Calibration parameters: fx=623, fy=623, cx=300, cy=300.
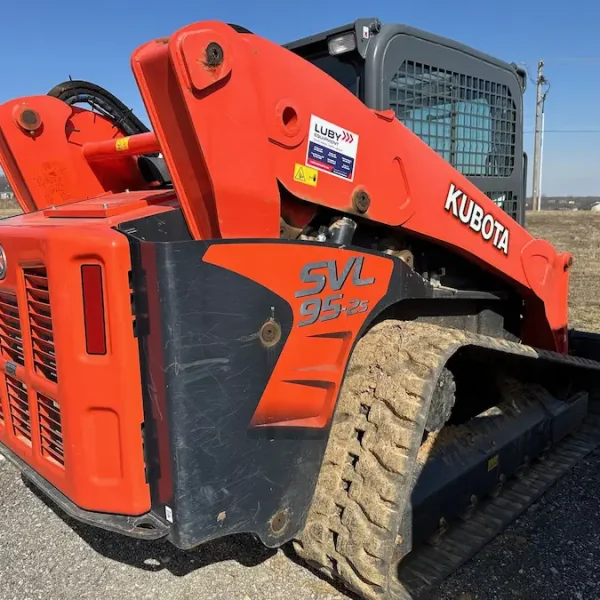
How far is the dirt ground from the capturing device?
779 centimetres

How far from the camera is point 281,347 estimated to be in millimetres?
2162

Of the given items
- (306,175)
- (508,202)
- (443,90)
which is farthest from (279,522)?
(508,202)

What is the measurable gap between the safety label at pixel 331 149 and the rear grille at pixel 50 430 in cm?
131

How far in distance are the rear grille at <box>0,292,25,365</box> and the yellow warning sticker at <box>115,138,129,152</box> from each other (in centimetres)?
89

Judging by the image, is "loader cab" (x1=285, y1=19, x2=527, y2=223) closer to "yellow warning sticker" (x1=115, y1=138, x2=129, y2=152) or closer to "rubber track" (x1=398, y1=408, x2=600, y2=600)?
"yellow warning sticker" (x1=115, y1=138, x2=129, y2=152)

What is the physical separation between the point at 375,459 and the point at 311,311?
0.61 metres

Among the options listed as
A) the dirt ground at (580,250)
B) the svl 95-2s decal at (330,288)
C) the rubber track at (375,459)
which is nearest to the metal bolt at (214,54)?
the svl 95-2s decal at (330,288)

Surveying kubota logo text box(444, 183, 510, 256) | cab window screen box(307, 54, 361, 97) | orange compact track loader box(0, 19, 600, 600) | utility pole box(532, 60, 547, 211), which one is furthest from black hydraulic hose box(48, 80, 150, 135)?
utility pole box(532, 60, 547, 211)

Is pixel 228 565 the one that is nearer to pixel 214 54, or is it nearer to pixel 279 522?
pixel 279 522

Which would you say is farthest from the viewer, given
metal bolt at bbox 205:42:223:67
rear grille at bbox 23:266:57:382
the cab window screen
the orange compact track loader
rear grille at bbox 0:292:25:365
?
the cab window screen

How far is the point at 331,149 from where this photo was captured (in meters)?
2.27

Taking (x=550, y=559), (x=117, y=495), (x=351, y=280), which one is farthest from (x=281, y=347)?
(x=550, y=559)

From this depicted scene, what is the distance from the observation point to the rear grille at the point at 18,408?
260 cm

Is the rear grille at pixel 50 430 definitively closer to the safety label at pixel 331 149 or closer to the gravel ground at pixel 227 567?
the gravel ground at pixel 227 567
